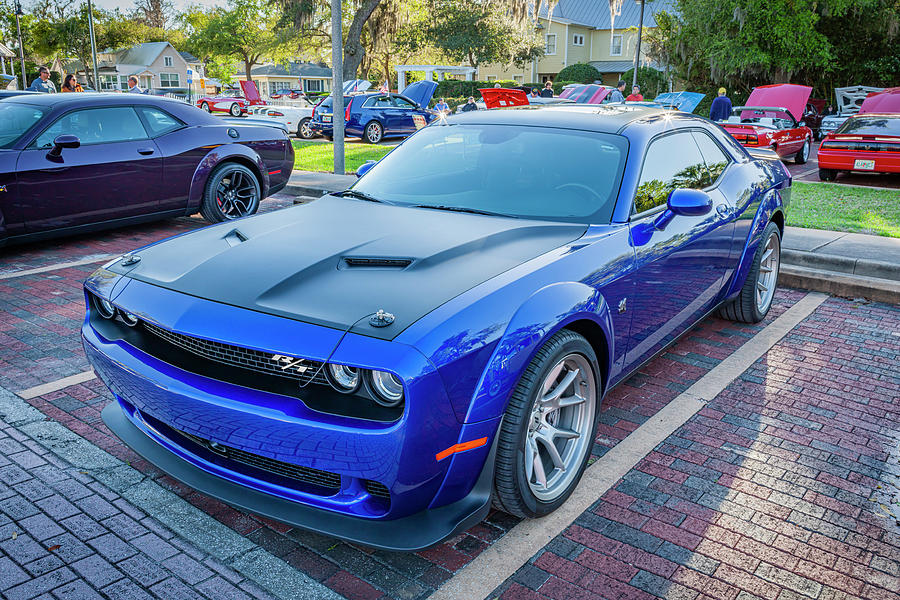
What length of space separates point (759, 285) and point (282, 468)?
13.9 ft

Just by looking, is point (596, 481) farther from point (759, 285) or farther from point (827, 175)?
point (827, 175)

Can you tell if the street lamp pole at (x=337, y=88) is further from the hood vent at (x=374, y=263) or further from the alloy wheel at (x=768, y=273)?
the hood vent at (x=374, y=263)

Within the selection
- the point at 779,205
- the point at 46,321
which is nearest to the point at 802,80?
the point at 779,205

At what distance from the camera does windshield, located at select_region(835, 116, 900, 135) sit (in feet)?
40.8

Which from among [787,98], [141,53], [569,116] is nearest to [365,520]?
[569,116]

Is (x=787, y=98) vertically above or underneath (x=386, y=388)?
above

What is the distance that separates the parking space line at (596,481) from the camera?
8.52ft

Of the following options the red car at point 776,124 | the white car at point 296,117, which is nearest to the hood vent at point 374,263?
the red car at point 776,124

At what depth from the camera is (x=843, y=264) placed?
22.0 ft

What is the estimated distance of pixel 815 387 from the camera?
14.4ft

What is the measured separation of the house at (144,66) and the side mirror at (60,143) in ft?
272

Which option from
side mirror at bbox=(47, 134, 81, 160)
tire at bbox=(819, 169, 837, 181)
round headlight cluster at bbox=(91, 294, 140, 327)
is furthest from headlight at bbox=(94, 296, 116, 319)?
tire at bbox=(819, 169, 837, 181)

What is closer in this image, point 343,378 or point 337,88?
point 343,378

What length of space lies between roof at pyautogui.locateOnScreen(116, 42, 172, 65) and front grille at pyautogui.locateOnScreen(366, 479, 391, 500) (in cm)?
9225
